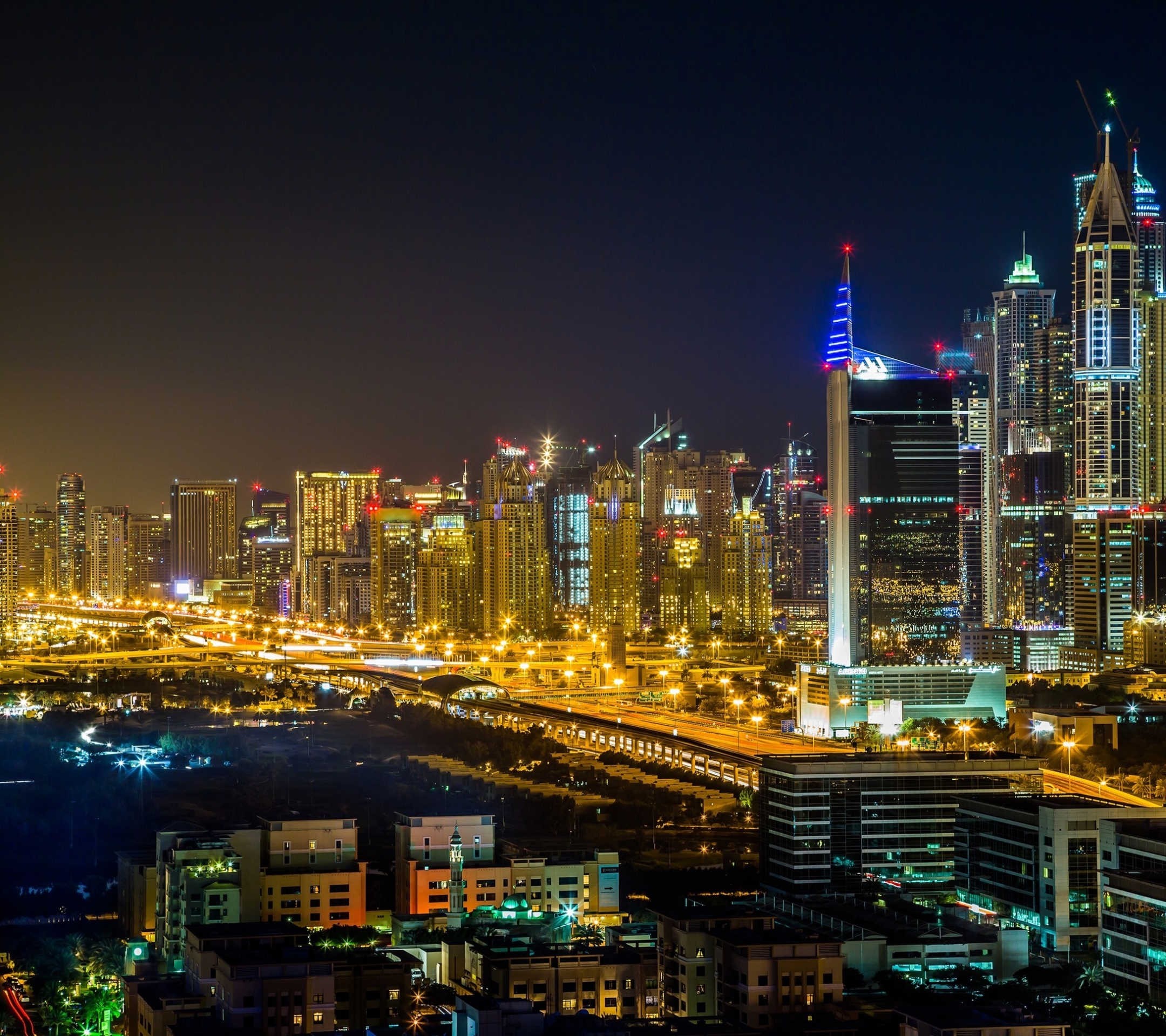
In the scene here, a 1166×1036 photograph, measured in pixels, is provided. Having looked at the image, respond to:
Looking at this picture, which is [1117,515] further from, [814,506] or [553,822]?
[553,822]

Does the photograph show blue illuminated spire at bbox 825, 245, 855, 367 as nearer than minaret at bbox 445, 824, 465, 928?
No

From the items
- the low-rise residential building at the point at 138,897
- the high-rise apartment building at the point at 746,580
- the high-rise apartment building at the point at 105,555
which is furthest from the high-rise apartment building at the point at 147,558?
the low-rise residential building at the point at 138,897

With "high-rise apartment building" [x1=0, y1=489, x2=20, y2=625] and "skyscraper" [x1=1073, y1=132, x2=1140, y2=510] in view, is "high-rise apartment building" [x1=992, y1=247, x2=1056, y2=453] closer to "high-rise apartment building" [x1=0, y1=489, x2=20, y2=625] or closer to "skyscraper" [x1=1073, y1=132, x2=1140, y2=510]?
"skyscraper" [x1=1073, y1=132, x2=1140, y2=510]

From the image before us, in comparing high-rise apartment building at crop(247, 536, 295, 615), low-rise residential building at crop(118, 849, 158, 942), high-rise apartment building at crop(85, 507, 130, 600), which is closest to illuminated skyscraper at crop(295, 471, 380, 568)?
high-rise apartment building at crop(247, 536, 295, 615)

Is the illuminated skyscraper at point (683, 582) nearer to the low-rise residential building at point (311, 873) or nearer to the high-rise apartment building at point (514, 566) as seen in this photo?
the high-rise apartment building at point (514, 566)

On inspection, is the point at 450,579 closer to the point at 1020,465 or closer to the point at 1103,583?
the point at 1020,465

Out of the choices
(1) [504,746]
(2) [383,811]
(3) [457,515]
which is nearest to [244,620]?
(3) [457,515]
